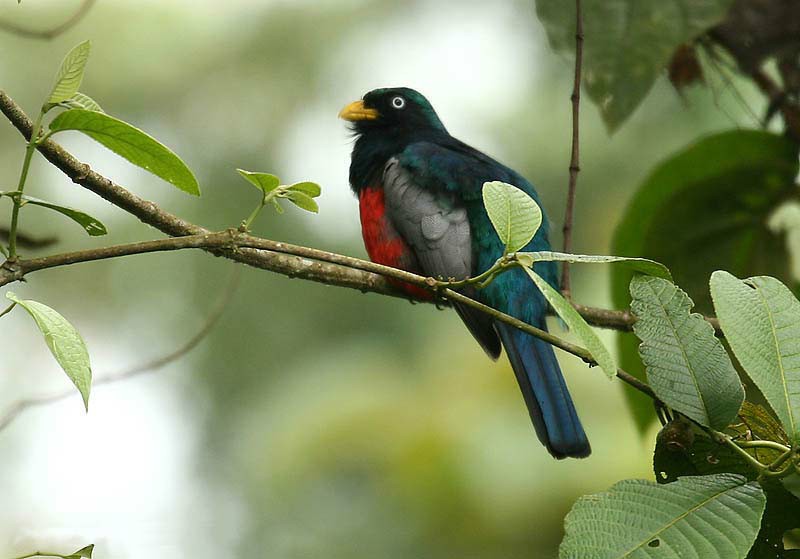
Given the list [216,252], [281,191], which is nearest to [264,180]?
[281,191]

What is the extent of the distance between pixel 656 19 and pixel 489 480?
9.25ft

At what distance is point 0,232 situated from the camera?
2039 mm

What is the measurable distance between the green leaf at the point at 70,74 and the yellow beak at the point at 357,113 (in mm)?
3214

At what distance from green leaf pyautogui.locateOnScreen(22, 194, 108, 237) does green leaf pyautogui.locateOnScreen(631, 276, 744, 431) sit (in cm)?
87

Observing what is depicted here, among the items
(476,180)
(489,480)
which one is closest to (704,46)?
(476,180)

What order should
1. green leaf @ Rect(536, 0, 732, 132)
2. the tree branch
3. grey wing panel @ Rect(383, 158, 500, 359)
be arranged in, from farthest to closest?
grey wing panel @ Rect(383, 158, 500, 359), green leaf @ Rect(536, 0, 732, 132), the tree branch

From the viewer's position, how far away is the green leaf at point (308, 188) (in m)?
1.72

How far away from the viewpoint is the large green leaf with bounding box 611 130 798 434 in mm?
3607

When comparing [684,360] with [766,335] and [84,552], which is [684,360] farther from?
[84,552]

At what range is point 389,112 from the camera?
4621 mm

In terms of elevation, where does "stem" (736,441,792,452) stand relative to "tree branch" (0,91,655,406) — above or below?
below

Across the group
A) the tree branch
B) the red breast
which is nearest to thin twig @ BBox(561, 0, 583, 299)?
the tree branch

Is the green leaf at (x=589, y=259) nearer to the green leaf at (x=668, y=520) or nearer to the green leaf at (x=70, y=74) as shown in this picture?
the green leaf at (x=668, y=520)

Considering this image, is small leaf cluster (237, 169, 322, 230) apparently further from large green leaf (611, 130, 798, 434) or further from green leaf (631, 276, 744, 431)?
large green leaf (611, 130, 798, 434)
